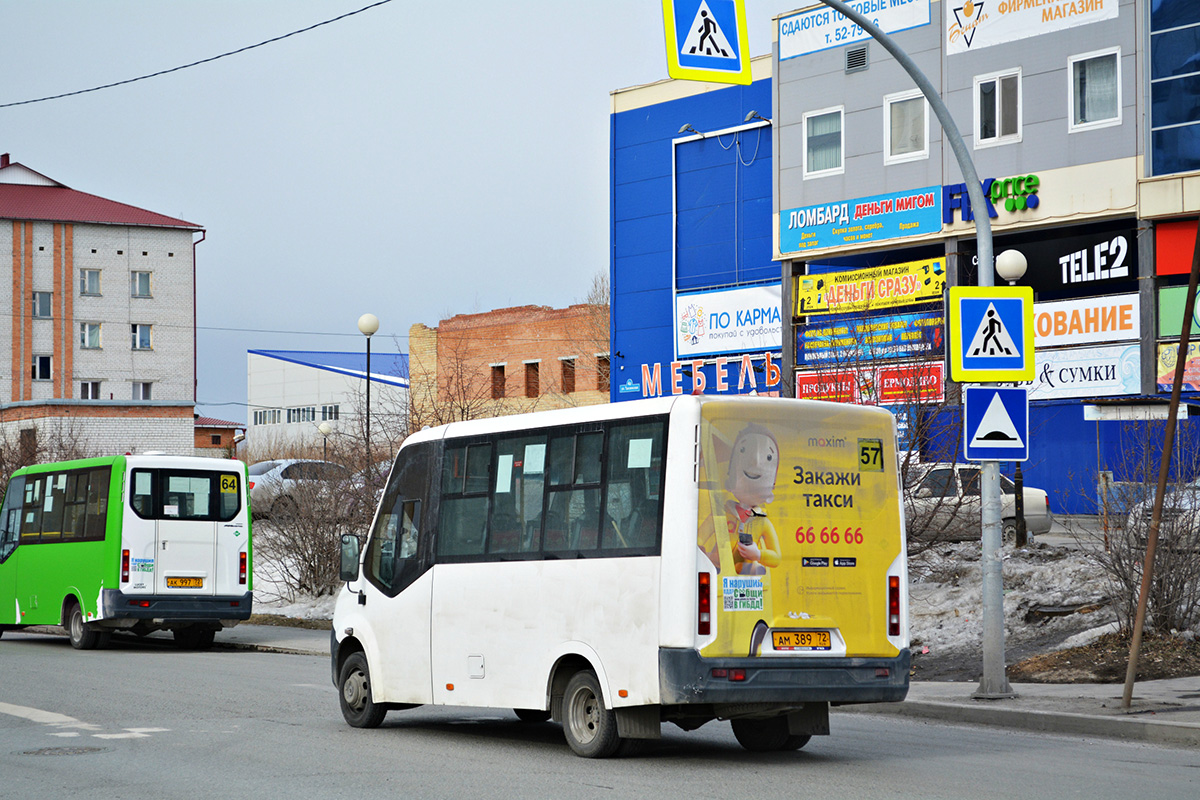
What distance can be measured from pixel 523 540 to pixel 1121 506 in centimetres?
738

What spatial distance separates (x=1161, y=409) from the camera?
24.5 metres

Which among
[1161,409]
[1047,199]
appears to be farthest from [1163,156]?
[1161,409]

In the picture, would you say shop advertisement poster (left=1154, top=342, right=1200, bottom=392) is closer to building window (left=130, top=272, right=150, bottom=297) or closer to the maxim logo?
the maxim logo

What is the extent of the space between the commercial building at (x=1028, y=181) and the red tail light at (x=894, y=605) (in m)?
18.6

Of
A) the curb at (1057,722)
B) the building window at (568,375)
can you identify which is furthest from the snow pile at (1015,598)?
the building window at (568,375)

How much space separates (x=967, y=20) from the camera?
36.7 meters

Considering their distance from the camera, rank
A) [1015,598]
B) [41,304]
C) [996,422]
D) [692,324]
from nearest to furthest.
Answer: [996,422]
[1015,598]
[692,324]
[41,304]

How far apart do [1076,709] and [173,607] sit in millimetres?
13899

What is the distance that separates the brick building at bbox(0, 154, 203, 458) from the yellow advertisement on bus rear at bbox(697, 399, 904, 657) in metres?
65.3

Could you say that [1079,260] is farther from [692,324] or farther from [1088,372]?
[692,324]

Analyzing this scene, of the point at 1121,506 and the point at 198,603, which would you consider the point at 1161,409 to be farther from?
the point at 198,603

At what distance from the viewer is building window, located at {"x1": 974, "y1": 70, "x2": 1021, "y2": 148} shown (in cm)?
3597

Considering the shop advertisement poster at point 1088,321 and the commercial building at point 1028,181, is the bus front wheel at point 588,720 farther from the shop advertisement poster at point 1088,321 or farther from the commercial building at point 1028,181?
the shop advertisement poster at point 1088,321

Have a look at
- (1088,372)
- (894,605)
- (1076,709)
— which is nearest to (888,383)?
(1076,709)
